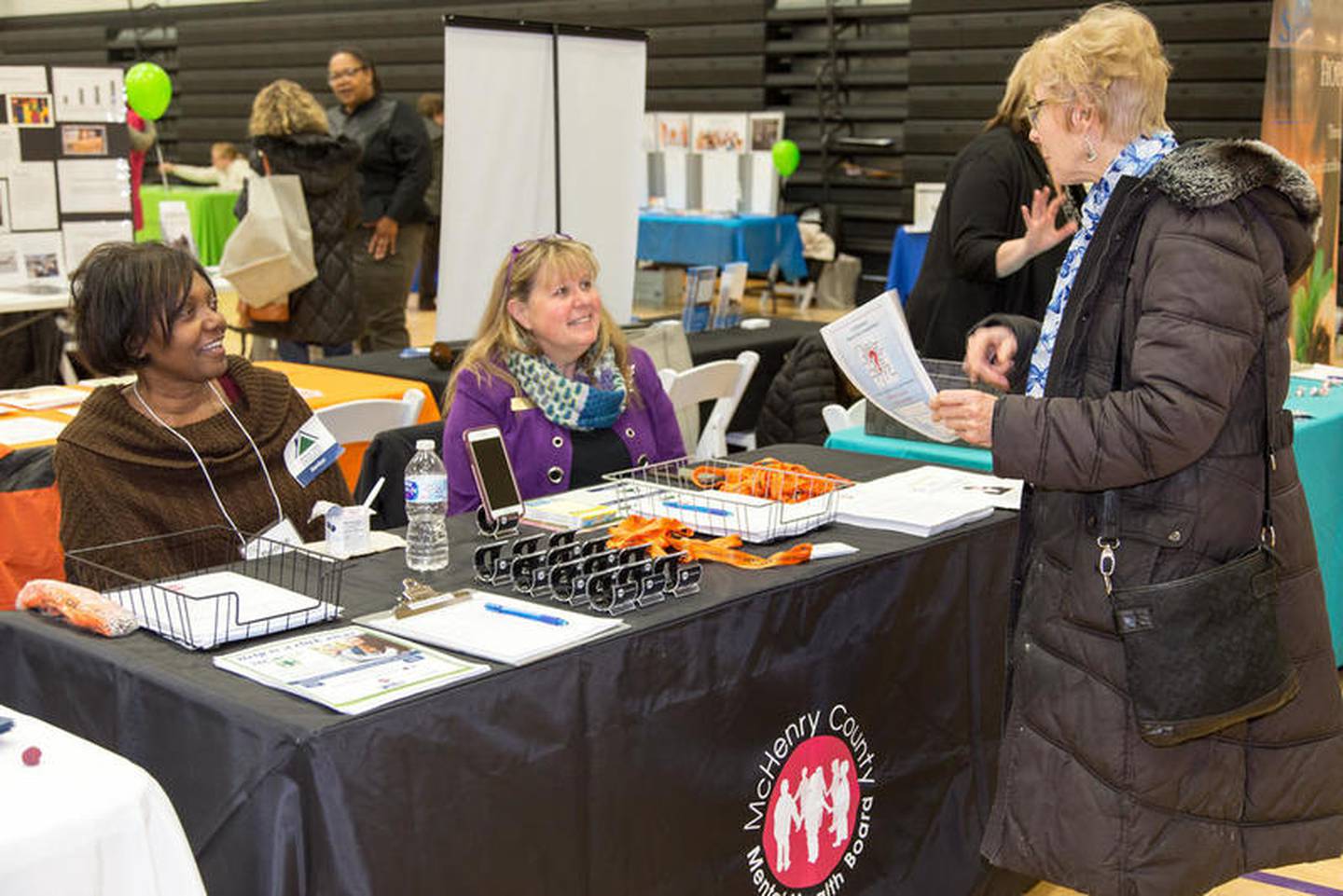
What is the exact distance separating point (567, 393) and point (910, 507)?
0.78 m

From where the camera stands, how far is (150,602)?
6.41 ft

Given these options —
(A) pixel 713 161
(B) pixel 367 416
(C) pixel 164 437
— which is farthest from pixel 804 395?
(A) pixel 713 161

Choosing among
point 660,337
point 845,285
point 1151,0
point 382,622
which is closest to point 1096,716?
point 382,622

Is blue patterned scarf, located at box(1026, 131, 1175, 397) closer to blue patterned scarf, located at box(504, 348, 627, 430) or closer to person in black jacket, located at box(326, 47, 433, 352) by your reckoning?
blue patterned scarf, located at box(504, 348, 627, 430)

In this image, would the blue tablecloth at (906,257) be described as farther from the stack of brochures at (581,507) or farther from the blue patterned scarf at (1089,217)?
the blue patterned scarf at (1089,217)

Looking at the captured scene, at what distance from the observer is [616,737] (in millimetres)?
1894

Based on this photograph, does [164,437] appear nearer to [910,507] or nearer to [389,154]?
[910,507]

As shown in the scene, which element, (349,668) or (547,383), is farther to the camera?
(547,383)

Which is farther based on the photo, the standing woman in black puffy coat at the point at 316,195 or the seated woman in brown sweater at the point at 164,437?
the standing woman in black puffy coat at the point at 316,195

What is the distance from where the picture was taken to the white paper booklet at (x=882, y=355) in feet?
7.17

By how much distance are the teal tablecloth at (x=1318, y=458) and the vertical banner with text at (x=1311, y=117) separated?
3.91 feet

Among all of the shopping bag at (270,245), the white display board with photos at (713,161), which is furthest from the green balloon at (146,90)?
the shopping bag at (270,245)

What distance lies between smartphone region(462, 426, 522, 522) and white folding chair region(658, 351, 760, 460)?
1350 mm

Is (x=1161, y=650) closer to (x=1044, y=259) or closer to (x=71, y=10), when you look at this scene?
(x=1044, y=259)
